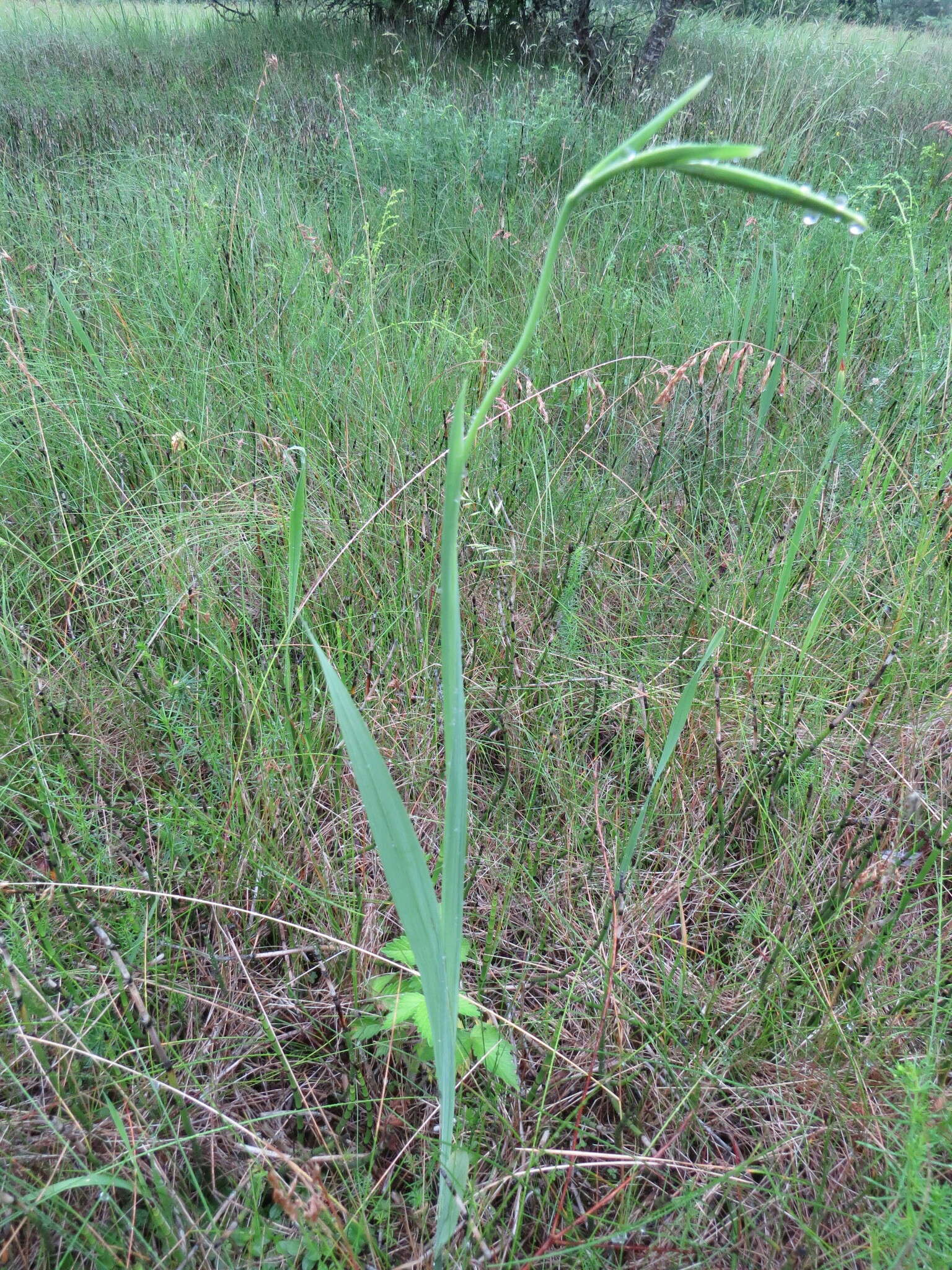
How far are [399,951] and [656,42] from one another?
5.85 m

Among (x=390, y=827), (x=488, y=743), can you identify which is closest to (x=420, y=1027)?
(x=390, y=827)

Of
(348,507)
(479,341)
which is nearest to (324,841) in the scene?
(348,507)

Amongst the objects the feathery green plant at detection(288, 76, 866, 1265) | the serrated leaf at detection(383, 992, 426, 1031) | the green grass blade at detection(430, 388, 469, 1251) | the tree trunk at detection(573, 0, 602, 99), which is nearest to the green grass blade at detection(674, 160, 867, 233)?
the feathery green plant at detection(288, 76, 866, 1265)

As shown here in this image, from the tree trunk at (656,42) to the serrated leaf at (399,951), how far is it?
5267 mm

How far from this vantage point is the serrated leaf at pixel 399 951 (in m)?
1.12

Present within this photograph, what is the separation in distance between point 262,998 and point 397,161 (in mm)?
3435

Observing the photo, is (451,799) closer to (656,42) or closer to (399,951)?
(399,951)

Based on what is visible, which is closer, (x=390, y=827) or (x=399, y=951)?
(x=390, y=827)

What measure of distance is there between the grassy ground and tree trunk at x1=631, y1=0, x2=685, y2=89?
269 centimetres


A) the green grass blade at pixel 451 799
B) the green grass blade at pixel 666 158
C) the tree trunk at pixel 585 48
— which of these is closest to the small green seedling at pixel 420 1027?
the green grass blade at pixel 451 799

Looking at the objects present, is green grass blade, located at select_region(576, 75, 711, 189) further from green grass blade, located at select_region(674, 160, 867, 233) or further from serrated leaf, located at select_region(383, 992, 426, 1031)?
serrated leaf, located at select_region(383, 992, 426, 1031)

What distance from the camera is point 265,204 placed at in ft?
9.63

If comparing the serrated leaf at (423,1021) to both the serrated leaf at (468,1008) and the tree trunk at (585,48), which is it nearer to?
the serrated leaf at (468,1008)

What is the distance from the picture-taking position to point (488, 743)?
57.9 inches
